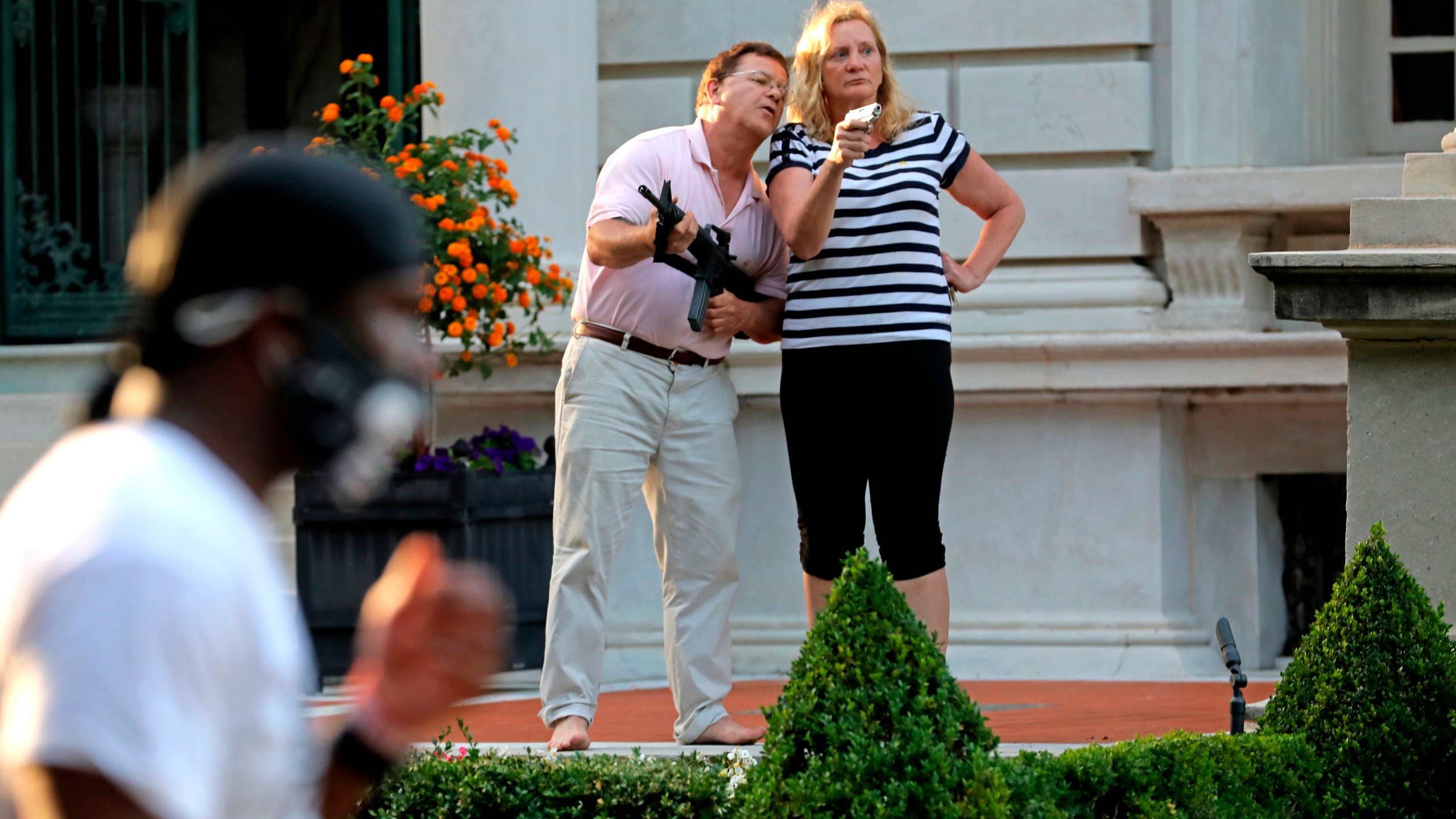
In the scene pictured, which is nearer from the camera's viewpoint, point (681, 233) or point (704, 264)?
point (681, 233)

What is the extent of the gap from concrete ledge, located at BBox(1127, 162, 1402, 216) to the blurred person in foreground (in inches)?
262

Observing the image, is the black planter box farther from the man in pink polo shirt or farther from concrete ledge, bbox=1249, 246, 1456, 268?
concrete ledge, bbox=1249, 246, 1456, 268

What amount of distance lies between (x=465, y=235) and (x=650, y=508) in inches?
88.4

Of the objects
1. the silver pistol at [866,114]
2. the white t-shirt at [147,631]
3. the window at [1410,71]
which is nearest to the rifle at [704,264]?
the silver pistol at [866,114]

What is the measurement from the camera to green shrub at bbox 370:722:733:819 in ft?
13.3

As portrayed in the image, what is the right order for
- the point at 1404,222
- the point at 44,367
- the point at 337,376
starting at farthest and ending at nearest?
1. the point at 44,367
2. the point at 1404,222
3. the point at 337,376

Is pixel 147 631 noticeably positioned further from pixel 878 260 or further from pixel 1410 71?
pixel 1410 71

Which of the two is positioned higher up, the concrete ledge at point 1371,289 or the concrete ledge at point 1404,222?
the concrete ledge at point 1404,222

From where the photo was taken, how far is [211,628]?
1.38m

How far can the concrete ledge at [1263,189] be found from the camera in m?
7.82

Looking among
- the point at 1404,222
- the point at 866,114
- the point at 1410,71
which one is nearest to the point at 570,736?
the point at 866,114

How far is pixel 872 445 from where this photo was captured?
204 inches

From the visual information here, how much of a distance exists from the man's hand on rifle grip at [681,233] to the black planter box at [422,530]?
2509mm

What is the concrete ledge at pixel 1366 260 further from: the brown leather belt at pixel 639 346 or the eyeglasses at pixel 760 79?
the brown leather belt at pixel 639 346
